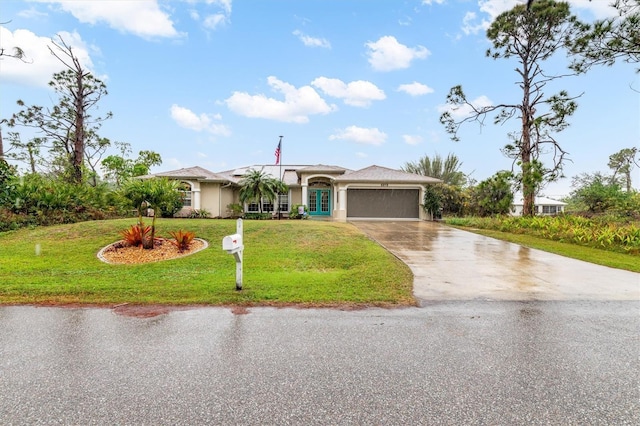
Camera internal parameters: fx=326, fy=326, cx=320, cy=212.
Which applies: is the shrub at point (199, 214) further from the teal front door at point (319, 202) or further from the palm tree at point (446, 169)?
the palm tree at point (446, 169)

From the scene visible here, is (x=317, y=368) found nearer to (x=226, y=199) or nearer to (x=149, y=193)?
(x=149, y=193)

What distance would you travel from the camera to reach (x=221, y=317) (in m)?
4.33

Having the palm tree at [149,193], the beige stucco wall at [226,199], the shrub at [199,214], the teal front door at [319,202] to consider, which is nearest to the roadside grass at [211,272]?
the palm tree at [149,193]

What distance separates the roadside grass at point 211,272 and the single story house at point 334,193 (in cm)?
864

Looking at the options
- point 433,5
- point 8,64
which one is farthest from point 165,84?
point 433,5

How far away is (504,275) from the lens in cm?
708

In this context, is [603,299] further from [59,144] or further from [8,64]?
[59,144]

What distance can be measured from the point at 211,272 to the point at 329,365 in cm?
490

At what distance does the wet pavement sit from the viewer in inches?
92.1

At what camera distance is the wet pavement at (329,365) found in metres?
2.34

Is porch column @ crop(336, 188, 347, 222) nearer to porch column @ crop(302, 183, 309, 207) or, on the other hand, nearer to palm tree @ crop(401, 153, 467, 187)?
porch column @ crop(302, 183, 309, 207)

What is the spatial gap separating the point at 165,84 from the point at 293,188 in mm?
10038

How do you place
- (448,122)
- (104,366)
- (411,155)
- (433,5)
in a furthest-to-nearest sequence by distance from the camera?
(411,155)
(448,122)
(433,5)
(104,366)

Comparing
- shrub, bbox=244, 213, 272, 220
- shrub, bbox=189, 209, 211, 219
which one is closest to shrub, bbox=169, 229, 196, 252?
shrub, bbox=244, 213, 272, 220
